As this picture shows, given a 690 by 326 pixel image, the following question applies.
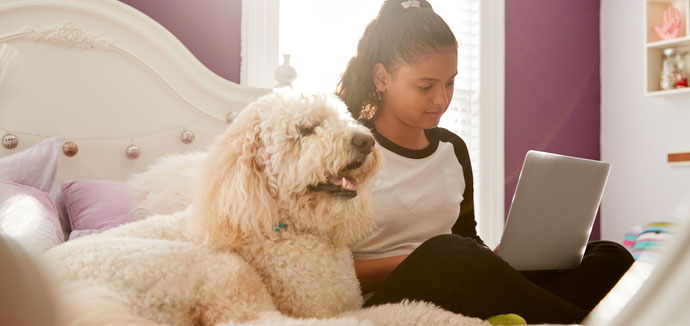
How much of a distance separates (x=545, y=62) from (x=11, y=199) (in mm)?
3539

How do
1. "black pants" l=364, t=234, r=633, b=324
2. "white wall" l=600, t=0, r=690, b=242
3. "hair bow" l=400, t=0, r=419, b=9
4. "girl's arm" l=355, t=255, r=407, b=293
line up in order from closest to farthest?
"black pants" l=364, t=234, r=633, b=324 → "girl's arm" l=355, t=255, r=407, b=293 → "hair bow" l=400, t=0, r=419, b=9 → "white wall" l=600, t=0, r=690, b=242

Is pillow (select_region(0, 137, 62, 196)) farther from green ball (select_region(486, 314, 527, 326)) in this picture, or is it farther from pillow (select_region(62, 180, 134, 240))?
green ball (select_region(486, 314, 527, 326))

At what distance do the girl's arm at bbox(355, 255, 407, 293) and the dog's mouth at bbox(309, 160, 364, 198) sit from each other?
29cm

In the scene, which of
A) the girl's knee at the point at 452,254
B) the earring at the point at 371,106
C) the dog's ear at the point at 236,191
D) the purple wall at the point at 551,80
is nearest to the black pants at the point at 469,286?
the girl's knee at the point at 452,254

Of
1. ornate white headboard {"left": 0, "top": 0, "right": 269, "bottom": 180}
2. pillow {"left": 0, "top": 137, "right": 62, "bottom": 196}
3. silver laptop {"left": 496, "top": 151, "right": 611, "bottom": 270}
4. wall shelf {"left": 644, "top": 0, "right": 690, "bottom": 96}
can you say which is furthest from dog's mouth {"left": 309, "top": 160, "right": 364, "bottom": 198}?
wall shelf {"left": 644, "top": 0, "right": 690, "bottom": 96}

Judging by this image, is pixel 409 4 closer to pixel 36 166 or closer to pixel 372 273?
pixel 372 273

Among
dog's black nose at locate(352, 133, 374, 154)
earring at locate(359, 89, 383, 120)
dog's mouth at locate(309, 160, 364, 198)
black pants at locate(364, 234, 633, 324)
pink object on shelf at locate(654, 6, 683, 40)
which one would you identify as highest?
pink object on shelf at locate(654, 6, 683, 40)

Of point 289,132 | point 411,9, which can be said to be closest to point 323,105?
point 289,132

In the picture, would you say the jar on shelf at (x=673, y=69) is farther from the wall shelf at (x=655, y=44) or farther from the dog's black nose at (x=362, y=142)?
the dog's black nose at (x=362, y=142)

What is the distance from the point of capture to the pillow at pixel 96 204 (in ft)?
4.51

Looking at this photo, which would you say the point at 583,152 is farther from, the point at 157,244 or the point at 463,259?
the point at 157,244

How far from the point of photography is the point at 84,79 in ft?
5.49

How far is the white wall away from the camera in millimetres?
3227

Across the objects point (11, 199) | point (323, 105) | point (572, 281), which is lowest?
point (572, 281)
